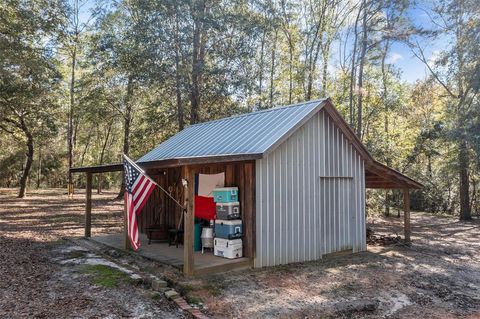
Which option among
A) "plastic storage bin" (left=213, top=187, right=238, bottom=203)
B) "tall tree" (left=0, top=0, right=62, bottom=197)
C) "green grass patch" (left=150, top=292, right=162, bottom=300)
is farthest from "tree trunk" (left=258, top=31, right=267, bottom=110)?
"green grass patch" (left=150, top=292, right=162, bottom=300)

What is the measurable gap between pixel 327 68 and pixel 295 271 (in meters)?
17.3

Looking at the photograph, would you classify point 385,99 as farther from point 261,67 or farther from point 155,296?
point 155,296

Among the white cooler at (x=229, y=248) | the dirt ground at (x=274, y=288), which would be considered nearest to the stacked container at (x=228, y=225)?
the white cooler at (x=229, y=248)

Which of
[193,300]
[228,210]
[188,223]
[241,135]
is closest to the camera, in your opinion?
[193,300]

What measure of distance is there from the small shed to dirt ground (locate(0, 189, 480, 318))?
0.52 meters

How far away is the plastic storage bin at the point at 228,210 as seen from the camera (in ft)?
24.4

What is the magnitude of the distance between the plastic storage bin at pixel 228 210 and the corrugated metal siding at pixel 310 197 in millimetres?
524

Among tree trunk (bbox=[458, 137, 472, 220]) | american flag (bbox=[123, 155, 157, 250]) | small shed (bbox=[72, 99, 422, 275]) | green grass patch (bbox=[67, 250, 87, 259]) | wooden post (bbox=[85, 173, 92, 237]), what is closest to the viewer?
american flag (bbox=[123, 155, 157, 250])

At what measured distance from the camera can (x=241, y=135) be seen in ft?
27.6

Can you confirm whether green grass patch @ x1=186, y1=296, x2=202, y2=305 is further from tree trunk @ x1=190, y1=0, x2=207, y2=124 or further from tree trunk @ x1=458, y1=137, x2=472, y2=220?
tree trunk @ x1=458, y1=137, x2=472, y2=220

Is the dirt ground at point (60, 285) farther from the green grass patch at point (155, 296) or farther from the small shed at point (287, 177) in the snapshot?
the small shed at point (287, 177)

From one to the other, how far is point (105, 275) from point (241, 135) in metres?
4.06

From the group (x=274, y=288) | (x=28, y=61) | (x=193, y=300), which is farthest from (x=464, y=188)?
(x=28, y=61)

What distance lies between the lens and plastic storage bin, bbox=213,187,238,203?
7.51 meters
